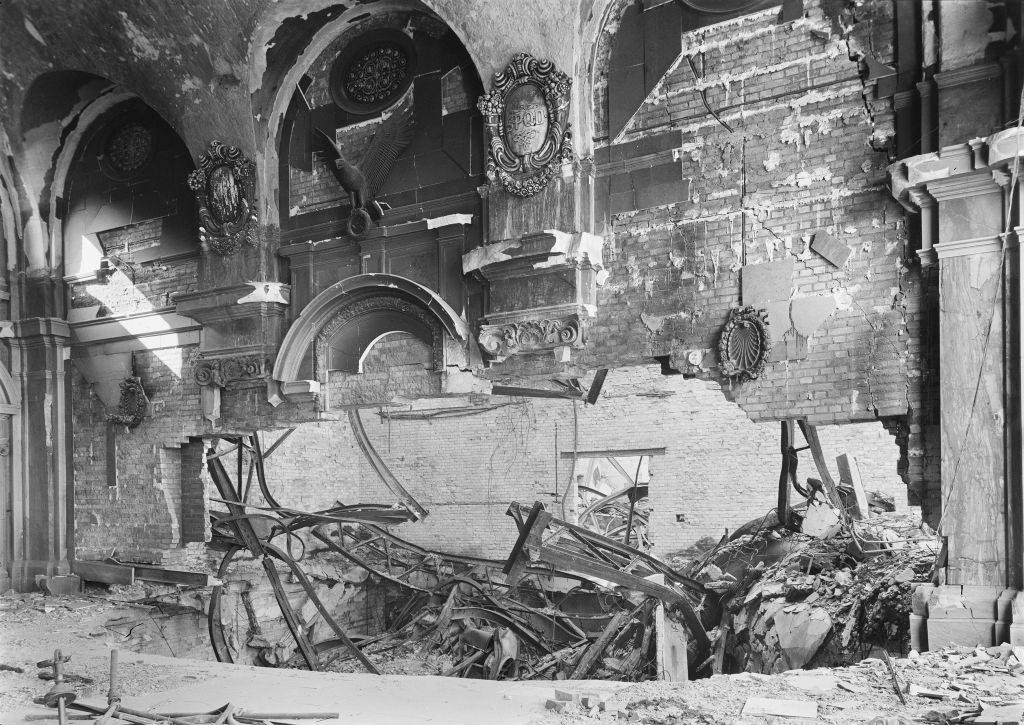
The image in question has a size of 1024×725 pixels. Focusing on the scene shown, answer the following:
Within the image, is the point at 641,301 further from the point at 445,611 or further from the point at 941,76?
the point at 445,611

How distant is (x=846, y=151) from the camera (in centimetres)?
640

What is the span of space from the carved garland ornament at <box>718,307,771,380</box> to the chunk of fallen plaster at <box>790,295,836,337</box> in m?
0.22

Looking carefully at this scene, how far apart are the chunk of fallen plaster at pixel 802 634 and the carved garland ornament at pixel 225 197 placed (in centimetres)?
616

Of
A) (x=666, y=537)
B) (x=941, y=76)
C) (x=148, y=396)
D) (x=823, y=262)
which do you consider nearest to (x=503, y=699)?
(x=823, y=262)

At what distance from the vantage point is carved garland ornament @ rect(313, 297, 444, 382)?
26.6 feet

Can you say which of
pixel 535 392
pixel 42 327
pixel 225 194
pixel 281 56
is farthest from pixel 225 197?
pixel 535 392

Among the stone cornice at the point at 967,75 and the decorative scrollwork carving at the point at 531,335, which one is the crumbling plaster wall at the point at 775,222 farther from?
the stone cornice at the point at 967,75

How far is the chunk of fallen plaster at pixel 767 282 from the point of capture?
21.6ft

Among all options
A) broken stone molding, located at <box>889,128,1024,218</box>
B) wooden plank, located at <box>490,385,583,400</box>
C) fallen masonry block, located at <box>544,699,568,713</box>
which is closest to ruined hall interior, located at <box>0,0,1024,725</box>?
broken stone molding, located at <box>889,128,1024,218</box>

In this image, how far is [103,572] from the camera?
32.9ft

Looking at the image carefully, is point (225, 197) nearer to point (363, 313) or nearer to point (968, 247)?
point (363, 313)

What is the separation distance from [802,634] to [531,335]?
3307mm

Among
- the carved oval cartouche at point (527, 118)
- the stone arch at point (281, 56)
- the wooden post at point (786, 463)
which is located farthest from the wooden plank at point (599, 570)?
the stone arch at point (281, 56)

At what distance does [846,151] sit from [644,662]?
4.84 m
